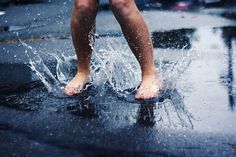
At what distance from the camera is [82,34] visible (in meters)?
3.38

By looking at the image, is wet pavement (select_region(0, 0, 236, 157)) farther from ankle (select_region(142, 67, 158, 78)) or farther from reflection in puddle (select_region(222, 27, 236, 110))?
ankle (select_region(142, 67, 158, 78))

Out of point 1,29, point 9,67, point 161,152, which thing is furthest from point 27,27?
point 161,152

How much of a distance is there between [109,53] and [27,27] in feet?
8.57

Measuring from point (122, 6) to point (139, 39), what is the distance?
271 millimetres

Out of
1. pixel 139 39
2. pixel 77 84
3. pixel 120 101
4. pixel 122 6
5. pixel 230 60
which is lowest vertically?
pixel 120 101

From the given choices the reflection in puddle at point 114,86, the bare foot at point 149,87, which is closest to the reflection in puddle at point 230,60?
the reflection in puddle at point 114,86

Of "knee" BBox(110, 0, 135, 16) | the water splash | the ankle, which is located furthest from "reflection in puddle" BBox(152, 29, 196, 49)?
"knee" BBox(110, 0, 135, 16)

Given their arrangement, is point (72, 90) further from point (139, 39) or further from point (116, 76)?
point (139, 39)

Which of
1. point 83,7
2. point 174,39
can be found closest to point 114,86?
point 83,7

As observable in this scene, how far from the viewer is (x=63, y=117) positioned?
2.85 metres

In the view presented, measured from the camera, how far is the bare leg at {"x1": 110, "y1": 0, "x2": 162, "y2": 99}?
3121 millimetres

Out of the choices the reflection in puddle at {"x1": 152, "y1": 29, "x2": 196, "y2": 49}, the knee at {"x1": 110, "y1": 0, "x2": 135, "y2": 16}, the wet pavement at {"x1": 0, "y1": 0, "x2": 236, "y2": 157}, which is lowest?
the wet pavement at {"x1": 0, "y1": 0, "x2": 236, "y2": 157}

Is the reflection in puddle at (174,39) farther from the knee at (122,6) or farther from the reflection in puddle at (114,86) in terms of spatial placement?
the knee at (122,6)

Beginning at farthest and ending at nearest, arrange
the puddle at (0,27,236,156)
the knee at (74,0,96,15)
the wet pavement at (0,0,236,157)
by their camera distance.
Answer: the knee at (74,0,96,15) < the puddle at (0,27,236,156) < the wet pavement at (0,0,236,157)
